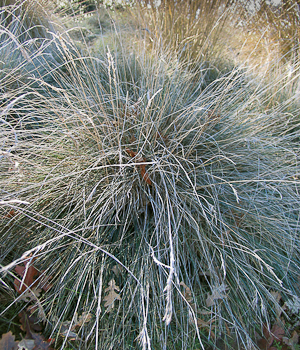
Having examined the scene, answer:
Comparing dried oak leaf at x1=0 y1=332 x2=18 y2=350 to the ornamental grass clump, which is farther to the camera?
the ornamental grass clump

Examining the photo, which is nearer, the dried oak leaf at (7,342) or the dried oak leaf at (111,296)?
the dried oak leaf at (7,342)

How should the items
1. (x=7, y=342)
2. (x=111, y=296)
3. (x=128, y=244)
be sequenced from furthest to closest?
(x=128, y=244) < (x=111, y=296) < (x=7, y=342)

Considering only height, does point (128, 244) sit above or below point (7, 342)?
above

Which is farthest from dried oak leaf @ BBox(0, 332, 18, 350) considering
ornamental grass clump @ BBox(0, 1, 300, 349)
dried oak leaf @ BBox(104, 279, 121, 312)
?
dried oak leaf @ BBox(104, 279, 121, 312)

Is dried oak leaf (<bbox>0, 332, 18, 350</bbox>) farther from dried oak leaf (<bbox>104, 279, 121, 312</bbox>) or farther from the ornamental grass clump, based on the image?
dried oak leaf (<bbox>104, 279, 121, 312</bbox>)

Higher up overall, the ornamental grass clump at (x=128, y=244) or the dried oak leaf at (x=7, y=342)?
the ornamental grass clump at (x=128, y=244)

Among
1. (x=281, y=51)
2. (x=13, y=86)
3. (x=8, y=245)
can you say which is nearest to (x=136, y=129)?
(x=8, y=245)

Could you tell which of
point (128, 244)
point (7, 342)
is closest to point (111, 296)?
point (128, 244)

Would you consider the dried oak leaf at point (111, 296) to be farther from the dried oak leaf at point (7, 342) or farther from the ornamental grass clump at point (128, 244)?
the dried oak leaf at point (7, 342)

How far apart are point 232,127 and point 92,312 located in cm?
153

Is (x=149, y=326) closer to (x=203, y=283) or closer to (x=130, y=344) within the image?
(x=130, y=344)

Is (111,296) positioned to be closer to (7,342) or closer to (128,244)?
(128,244)

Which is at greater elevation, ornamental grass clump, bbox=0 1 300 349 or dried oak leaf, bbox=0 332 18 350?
ornamental grass clump, bbox=0 1 300 349

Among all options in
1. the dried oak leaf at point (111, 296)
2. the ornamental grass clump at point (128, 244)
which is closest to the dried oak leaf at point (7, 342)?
the ornamental grass clump at point (128, 244)
